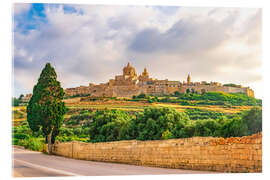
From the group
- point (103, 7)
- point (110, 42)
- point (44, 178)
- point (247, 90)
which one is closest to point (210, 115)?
point (247, 90)

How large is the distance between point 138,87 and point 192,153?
515cm

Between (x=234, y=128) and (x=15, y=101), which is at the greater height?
(x=15, y=101)

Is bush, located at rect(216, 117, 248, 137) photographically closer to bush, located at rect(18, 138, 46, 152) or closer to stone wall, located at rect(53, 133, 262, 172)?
stone wall, located at rect(53, 133, 262, 172)

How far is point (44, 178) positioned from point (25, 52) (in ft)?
12.1

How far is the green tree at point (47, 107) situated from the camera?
11.4 m

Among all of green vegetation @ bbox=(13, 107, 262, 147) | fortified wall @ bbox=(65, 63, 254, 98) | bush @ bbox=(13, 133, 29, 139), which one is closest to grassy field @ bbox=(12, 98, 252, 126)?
green vegetation @ bbox=(13, 107, 262, 147)

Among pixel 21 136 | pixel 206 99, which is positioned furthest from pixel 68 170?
pixel 206 99

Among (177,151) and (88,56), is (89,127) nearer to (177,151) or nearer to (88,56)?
(88,56)

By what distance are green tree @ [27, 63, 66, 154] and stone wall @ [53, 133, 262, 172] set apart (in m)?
2.10

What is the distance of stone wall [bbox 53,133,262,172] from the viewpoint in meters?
6.43

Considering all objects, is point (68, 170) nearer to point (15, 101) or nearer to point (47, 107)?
point (15, 101)

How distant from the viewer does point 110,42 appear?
9.59 m

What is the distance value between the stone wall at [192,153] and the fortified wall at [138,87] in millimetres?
2117

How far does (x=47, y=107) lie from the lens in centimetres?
1171
